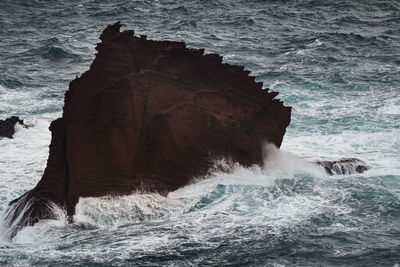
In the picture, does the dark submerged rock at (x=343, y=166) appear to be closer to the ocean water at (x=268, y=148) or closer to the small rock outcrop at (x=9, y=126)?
the ocean water at (x=268, y=148)

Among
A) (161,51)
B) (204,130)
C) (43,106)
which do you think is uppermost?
(161,51)

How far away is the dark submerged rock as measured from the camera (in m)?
18.8

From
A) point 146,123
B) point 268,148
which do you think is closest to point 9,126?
point 146,123

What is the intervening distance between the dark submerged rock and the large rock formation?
6.33 ft

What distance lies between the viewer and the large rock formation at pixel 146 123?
52.5 ft

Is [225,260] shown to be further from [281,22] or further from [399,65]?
[281,22]

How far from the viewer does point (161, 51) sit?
17047 mm

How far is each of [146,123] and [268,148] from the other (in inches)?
138

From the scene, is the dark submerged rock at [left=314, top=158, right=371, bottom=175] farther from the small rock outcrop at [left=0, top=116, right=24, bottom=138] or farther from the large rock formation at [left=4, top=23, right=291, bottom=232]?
the small rock outcrop at [left=0, top=116, right=24, bottom=138]

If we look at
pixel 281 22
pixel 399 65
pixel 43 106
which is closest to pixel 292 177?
pixel 43 106

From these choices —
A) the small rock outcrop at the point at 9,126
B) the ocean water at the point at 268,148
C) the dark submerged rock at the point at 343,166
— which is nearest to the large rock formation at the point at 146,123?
the ocean water at the point at 268,148

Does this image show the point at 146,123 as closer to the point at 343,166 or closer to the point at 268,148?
the point at 268,148

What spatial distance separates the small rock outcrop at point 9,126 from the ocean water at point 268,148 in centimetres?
35

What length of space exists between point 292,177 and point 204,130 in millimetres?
2833
